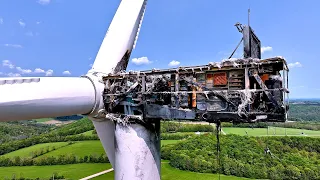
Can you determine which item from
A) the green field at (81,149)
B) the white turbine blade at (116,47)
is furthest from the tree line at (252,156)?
the white turbine blade at (116,47)

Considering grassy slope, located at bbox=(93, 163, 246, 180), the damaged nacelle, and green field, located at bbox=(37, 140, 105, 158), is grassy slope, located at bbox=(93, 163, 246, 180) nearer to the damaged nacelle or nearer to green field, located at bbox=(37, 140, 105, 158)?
green field, located at bbox=(37, 140, 105, 158)

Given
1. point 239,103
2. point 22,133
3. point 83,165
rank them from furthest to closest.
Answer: point 22,133
point 83,165
point 239,103

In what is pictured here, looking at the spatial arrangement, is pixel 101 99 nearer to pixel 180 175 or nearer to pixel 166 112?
pixel 166 112

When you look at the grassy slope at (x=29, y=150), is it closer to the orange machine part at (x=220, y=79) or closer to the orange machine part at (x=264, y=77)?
the orange machine part at (x=220, y=79)

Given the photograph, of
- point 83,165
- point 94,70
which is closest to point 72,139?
point 83,165

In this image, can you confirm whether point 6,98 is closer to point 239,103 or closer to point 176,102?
point 176,102

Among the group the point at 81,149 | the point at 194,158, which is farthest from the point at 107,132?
the point at 81,149

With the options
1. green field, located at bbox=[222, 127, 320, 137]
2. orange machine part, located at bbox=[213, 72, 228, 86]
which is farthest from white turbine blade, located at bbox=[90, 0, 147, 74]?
green field, located at bbox=[222, 127, 320, 137]
